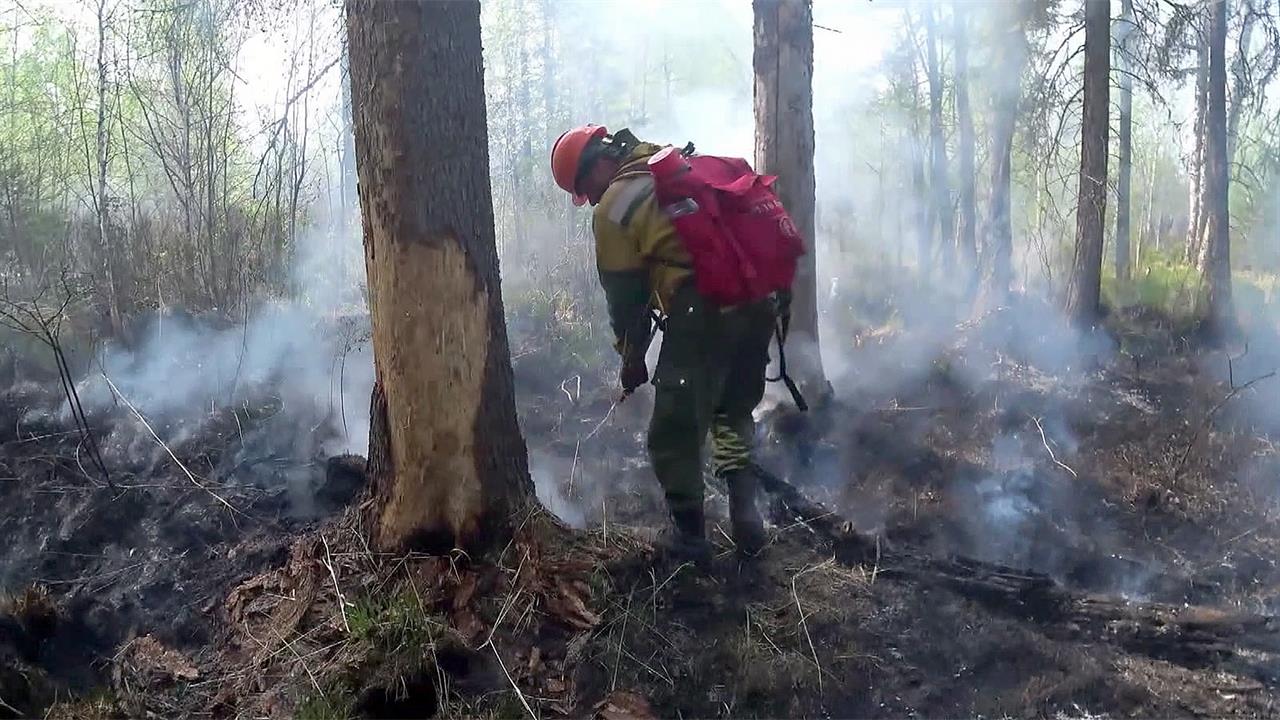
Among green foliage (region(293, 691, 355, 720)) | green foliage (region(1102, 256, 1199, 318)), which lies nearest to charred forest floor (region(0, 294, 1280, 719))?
green foliage (region(293, 691, 355, 720))

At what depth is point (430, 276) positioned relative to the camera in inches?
134

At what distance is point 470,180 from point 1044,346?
7.09 metres

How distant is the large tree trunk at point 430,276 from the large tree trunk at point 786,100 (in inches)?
133

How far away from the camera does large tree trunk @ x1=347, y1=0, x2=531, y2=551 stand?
3.38 metres

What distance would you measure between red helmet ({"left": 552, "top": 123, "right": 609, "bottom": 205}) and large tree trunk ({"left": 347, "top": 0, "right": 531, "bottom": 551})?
1.38 ft

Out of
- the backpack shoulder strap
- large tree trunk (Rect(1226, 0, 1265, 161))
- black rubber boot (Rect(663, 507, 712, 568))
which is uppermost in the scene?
large tree trunk (Rect(1226, 0, 1265, 161))

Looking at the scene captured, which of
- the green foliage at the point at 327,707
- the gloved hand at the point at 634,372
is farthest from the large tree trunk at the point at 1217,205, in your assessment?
the green foliage at the point at 327,707

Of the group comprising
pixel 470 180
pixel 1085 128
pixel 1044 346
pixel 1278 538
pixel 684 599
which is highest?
A: pixel 1085 128

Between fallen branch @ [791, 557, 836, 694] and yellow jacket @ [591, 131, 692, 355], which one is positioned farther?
yellow jacket @ [591, 131, 692, 355]

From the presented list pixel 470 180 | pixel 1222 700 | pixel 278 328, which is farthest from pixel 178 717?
pixel 278 328

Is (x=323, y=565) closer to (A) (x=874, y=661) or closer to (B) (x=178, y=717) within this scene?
(B) (x=178, y=717)

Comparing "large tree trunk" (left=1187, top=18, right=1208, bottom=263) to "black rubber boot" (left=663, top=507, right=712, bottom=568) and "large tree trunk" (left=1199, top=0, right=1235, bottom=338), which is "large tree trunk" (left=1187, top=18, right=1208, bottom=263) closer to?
"large tree trunk" (left=1199, top=0, right=1235, bottom=338)

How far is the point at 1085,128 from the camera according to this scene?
877cm

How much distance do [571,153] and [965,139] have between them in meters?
13.3
